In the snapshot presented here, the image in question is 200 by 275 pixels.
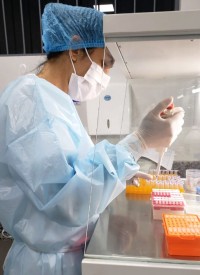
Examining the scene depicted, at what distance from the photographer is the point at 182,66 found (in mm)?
1046

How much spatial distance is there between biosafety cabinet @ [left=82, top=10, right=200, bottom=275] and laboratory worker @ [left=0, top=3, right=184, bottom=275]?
110 mm

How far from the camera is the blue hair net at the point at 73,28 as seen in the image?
945 millimetres

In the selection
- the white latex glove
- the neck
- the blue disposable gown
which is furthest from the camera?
the white latex glove

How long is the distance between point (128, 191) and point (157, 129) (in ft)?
1.36

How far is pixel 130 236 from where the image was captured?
2.51ft

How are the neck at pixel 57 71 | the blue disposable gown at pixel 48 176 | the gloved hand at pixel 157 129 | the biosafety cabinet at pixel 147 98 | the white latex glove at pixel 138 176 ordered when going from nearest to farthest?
the biosafety cabinet at pixel 147 98 → the blue disposable gown at pixel 48 176 → the gloved hand at pixel 157 129 → the neck at pixel 57 71 → the white latex glove at pixel 138 176

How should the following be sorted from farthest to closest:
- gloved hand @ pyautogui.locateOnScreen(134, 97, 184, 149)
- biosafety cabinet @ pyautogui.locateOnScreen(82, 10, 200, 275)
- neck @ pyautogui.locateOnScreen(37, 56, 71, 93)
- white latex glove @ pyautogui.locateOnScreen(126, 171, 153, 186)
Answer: white latex glove @ pyautogui.locateOnScreen(126, 171, 153, 186) < neck @ pyautogui.locateOnScreen(37, 56, 71, 93) < gloved hand @ pyautogui.locateOnScreen(134, 97, 184, 149) < biosafety cabinet @ pyautogui.locateOnScreen(82, 10, 200, 275)

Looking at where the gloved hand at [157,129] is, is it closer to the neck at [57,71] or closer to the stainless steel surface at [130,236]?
the stainless steel surface at [130,236]

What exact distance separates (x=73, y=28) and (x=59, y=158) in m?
0.56

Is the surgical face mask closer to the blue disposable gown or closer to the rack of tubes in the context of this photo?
the blue disposable gown

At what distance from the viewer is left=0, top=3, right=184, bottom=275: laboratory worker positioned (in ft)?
2.29

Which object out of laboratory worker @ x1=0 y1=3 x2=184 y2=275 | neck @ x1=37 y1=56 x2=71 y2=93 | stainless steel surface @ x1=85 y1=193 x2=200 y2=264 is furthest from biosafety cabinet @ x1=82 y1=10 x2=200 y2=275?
neck @ x1=37 y1=56 x2=71 y2=93

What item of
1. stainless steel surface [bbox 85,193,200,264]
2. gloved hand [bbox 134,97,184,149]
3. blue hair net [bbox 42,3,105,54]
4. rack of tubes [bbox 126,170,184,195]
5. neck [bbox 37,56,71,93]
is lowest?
rack of tubes [bbox 126,170,184,195]

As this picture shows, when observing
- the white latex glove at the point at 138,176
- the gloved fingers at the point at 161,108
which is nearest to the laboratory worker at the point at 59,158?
the gloved fingers at the point at 161,108
